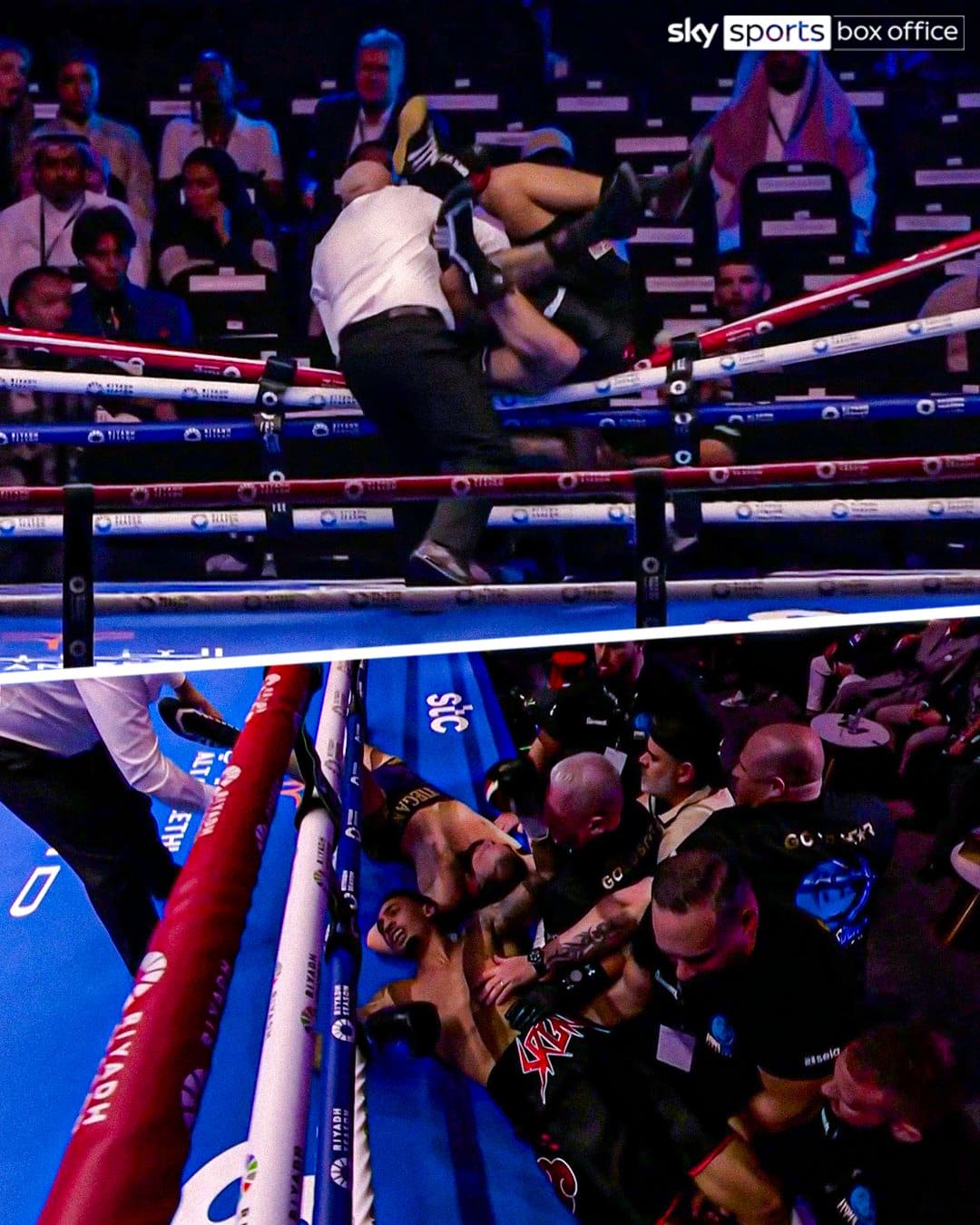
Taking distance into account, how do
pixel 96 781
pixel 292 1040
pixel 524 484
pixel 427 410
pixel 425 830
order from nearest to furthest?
pixel 292 1040 < pixel 96 781 < pixel 425 830 < pixel 524 484 < pixel 427 410

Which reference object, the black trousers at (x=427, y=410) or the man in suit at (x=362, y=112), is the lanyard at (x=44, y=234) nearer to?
the man in suit at (x=362, y=112)

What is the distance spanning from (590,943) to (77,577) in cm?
146

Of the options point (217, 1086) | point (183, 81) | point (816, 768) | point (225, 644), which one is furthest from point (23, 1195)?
point (183, 81)

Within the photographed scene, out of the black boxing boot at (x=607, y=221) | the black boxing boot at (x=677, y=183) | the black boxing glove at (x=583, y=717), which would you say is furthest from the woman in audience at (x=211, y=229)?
the black boxing glove at (x=583, y=717)

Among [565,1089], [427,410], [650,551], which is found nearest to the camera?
[565,1089]

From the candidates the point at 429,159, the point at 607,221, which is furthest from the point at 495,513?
the point at 429,159

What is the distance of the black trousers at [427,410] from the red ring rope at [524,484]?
32cm

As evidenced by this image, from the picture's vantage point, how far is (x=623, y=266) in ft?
8.57

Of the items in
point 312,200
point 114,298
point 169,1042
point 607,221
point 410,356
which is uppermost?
point 312,200

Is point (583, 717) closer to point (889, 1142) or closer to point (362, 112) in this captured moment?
point (889, 1142)

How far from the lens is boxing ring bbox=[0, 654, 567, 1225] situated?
1.92 ft

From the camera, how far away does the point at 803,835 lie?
2.97 feet

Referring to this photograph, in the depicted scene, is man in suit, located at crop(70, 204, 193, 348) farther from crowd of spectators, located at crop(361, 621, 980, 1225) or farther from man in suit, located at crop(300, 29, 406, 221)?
crowd of spectators, located at crop(361, 621, 980, 1225)

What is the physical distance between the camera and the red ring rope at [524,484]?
2.24 m
